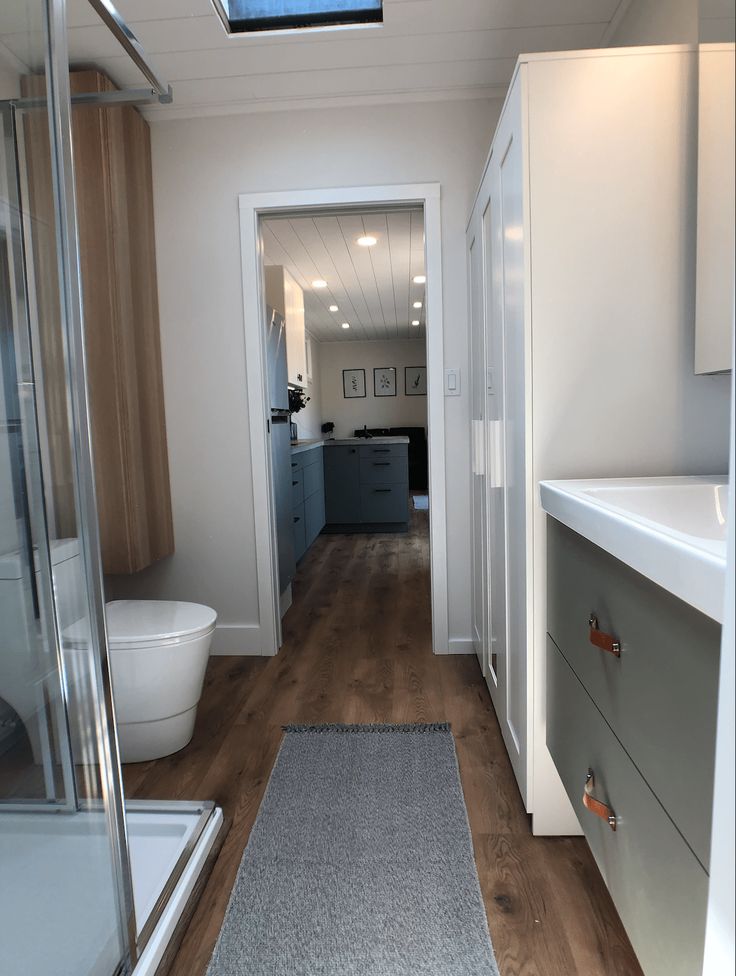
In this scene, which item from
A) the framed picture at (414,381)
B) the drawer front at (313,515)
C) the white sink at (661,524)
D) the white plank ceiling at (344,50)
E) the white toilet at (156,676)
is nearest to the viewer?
the white sink at (661,524)

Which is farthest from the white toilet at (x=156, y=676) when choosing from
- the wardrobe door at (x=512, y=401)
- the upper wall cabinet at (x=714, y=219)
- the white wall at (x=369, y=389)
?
the white wall at (x=369, y=389)

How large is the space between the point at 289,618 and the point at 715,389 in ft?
8.18

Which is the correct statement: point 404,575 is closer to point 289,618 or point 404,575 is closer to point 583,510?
point 289,618

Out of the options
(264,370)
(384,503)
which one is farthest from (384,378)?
(264,370)

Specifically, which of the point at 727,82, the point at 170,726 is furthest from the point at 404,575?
the point at 727,82

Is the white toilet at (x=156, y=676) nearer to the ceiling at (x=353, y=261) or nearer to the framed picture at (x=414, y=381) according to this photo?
the ceiling at (x=353, y=261)

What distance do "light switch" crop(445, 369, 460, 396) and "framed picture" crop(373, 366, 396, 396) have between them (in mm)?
6722

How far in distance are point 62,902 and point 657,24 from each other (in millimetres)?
2491

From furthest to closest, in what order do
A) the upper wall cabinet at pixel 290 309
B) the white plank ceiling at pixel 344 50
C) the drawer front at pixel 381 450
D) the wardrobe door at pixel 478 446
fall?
the drawer front at pixel 381 450 < the upper wall cabinet at pixel 290 309 < the wardrobe door at pixel 478 446 < the white plank ceiling at pixel 344 50

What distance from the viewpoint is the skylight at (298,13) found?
6.71 ft

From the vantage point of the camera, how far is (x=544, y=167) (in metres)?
1.36

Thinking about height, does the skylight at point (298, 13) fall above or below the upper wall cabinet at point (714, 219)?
above

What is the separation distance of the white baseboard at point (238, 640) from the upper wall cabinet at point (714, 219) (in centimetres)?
213

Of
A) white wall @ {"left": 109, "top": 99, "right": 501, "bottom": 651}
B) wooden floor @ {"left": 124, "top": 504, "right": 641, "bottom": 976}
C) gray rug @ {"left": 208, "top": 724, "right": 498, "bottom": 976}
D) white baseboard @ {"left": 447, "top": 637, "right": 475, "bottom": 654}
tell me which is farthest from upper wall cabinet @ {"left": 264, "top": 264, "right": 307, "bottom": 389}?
gray rug @ {"left": 208, "top": 724, "right": 498, "bottom": 976}
